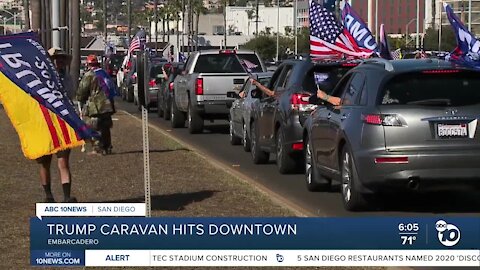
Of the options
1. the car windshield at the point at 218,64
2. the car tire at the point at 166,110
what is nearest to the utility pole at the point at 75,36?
the car tire at the point at 166,110

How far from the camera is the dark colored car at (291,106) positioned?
56.1 ft

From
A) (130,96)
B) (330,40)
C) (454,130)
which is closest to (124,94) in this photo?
(130,96)

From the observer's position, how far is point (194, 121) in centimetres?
2762

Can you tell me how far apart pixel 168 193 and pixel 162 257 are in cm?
714

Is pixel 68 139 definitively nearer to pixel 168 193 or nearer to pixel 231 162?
pixel 168 193

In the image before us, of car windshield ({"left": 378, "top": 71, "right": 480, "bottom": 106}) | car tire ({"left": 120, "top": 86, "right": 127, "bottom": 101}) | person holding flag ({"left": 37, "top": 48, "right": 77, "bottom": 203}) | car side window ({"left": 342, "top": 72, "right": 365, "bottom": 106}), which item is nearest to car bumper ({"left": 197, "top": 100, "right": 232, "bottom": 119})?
car side window ({"left": 342, "top": 72, "right": 365, "bottom": 106})

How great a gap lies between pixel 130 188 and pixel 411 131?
4424mm

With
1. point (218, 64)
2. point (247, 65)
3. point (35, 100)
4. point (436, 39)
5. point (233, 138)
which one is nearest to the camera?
point (35, 100)

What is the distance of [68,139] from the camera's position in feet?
40.2

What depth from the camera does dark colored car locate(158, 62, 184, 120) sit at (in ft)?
104

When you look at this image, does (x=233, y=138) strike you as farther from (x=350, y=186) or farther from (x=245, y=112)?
(x=350, y=186)

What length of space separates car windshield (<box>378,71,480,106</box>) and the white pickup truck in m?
13.0

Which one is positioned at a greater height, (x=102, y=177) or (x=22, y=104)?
(x=22, y=104)

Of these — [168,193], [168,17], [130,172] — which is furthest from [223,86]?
[168,17]
